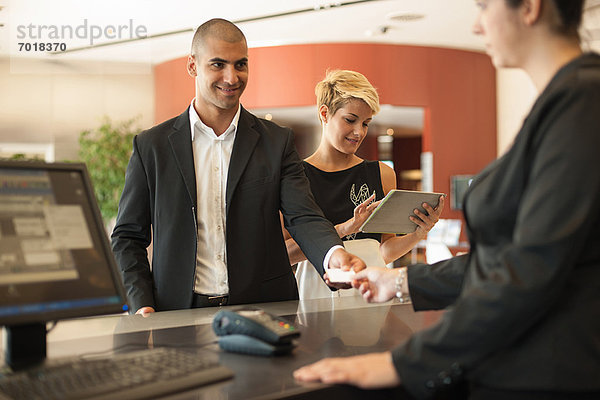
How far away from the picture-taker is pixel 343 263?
6.57 feet

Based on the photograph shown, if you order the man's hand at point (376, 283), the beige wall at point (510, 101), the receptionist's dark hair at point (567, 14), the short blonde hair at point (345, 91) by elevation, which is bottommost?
the man's hand at point (376, 283)

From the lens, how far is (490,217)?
1139mm

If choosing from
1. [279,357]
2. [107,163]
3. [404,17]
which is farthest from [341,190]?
[107,163]

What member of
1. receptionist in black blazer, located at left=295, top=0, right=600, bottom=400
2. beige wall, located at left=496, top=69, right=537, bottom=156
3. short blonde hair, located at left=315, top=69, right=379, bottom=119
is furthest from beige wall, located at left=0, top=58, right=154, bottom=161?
receptionist in black blazer, located at left=295, top=0, right=600, bottom=400

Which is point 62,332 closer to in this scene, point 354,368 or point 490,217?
point 354,368

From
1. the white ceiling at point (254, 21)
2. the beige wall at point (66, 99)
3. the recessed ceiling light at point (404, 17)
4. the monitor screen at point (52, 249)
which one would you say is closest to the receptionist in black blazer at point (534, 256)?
the monitor screen at point (52, 249)

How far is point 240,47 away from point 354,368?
156 centimetres

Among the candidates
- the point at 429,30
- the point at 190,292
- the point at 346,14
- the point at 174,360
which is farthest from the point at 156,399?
the point at 429,30

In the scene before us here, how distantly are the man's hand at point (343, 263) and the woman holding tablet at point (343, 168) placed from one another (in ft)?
2.41

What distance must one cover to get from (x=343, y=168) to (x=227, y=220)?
0.95m

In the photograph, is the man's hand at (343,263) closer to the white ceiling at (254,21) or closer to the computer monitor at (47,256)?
the computer monitor at (47,256)

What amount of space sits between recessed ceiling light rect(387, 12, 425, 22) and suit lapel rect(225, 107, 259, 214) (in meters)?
6.14

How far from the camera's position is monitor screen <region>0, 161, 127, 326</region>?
117 cm

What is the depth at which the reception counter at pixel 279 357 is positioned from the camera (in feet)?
3.79
